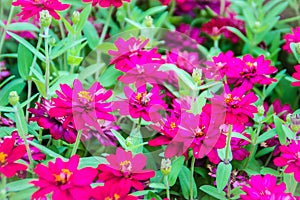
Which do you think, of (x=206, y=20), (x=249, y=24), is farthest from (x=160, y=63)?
(x=206, y=20)

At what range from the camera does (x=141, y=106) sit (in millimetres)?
1048

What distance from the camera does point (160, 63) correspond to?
3.97ft

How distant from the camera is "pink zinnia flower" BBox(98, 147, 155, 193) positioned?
0.89m

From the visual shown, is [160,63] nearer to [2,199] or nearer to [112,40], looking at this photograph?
[112,40]

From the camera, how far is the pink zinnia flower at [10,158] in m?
0.86

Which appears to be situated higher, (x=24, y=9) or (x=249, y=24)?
(x=24, y=9)

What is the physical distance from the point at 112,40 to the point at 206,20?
372mm

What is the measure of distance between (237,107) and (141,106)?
6.4 inches

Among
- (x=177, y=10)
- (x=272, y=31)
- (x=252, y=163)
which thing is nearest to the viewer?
(x=252, y=163)

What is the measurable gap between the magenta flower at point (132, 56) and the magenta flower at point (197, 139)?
0.19m

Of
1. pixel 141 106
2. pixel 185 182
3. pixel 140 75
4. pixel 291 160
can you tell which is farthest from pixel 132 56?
pixel 291 160

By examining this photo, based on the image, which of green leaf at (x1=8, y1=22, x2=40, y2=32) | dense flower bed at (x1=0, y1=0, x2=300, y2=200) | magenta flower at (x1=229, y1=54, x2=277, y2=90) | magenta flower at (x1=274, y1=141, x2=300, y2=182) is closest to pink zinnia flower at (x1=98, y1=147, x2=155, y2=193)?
dense flower bed at (x1=0, y1=0, x2=300, y2=200)

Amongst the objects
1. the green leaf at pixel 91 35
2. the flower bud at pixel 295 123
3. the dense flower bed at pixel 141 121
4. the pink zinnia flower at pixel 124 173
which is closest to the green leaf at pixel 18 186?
the dense flower bed at pixel 141 121

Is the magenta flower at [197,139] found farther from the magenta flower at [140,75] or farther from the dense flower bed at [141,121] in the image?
the magenta flower at [140,75]
